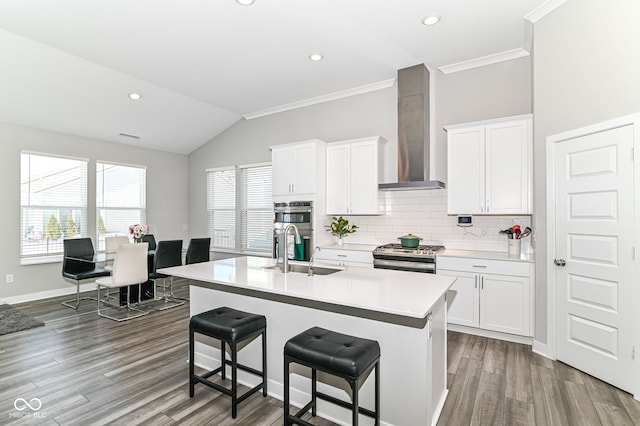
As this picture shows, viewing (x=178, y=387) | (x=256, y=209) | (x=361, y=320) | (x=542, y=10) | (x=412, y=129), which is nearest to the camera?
(x=361, y=320)

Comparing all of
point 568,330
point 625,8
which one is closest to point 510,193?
point 568,330

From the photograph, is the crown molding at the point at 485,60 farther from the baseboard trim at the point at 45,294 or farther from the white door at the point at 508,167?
the baseboard trim at the point at 45,294

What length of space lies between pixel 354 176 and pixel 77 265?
4.56m

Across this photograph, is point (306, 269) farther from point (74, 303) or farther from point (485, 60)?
point (74, 303)

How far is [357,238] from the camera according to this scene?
5.08 metres

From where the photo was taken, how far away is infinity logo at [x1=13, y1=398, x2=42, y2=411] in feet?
7.64

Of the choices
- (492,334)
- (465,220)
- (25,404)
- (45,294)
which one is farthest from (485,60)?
(45,294)

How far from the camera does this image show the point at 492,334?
11.8ft

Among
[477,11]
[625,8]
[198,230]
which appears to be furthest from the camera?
[198,230]

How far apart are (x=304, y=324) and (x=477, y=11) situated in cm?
329

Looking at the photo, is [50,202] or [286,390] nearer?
[286,390]

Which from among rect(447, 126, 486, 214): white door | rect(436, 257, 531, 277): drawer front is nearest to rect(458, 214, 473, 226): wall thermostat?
rect(447, 126, 486, 214): white door

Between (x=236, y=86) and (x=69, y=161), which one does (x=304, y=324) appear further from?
(x=69, y=161)

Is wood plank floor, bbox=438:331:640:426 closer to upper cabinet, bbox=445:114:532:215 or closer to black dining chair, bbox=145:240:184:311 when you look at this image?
upper cabinet, bbox=445:114:532:215
